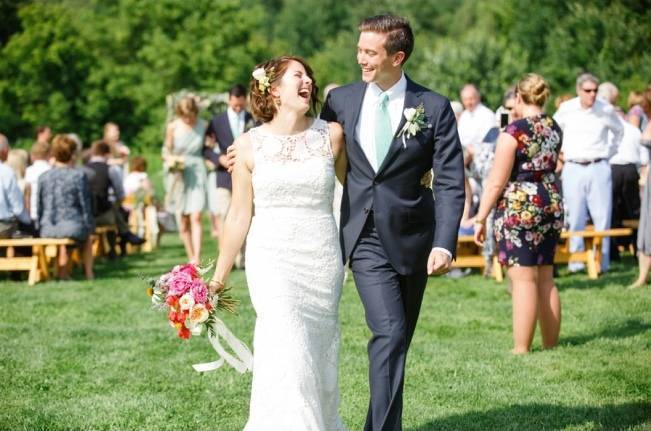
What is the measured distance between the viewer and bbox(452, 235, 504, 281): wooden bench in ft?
45.2

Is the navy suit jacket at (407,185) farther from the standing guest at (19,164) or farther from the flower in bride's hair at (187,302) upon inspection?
the standing guest at (19,164)

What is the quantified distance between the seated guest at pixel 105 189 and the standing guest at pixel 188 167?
6.10 ft

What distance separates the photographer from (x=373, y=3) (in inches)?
3108

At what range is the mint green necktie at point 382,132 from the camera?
566 centimetres

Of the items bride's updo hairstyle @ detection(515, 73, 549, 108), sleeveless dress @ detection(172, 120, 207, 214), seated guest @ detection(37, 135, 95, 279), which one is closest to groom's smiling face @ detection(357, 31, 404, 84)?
bride's updo hairstyle @ detection(515, 73, 549, 108)

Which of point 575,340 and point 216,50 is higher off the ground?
point 216,50

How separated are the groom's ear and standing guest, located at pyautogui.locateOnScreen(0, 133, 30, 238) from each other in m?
9.44

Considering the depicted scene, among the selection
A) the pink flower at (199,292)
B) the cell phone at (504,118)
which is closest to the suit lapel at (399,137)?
the pink flower at (199,292)

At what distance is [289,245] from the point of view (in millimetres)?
5523

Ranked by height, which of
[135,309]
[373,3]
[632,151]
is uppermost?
[373,3]

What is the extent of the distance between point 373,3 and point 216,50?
14698 mm

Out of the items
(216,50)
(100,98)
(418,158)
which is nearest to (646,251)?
(418,158)

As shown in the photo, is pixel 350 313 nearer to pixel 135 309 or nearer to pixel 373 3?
pixel 135 309

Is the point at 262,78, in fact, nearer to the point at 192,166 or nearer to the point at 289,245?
the point at 289,245
